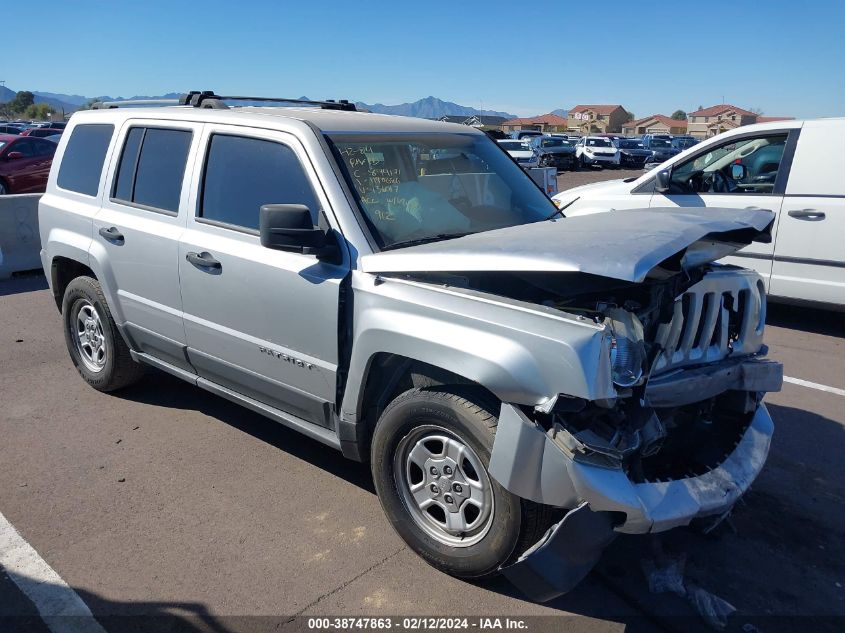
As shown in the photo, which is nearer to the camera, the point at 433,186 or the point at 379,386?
the point at 379,386

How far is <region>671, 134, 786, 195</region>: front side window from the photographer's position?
7.17 metres

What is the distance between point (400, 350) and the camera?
3148mm

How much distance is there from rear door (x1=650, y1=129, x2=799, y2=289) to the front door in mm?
4904

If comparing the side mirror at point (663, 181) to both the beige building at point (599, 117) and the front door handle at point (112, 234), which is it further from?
the beige building at point (599, 117)

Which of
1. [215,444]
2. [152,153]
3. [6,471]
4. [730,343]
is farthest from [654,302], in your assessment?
[6,471]

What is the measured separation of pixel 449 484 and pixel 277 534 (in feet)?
3.33

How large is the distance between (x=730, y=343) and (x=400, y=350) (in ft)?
5.37

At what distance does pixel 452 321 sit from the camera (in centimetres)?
300

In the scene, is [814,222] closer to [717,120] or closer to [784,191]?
[784,191]

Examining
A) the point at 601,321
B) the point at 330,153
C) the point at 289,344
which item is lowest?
the point at 289,344

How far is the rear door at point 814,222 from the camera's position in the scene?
6629mm

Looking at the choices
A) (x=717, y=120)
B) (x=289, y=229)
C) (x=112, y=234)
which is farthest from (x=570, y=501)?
(x=717, y=120)

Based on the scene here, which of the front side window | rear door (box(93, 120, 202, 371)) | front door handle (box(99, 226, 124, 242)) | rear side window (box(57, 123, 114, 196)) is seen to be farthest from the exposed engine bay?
the front side window

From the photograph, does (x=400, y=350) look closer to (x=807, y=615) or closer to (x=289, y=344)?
(x=289, y=344)
